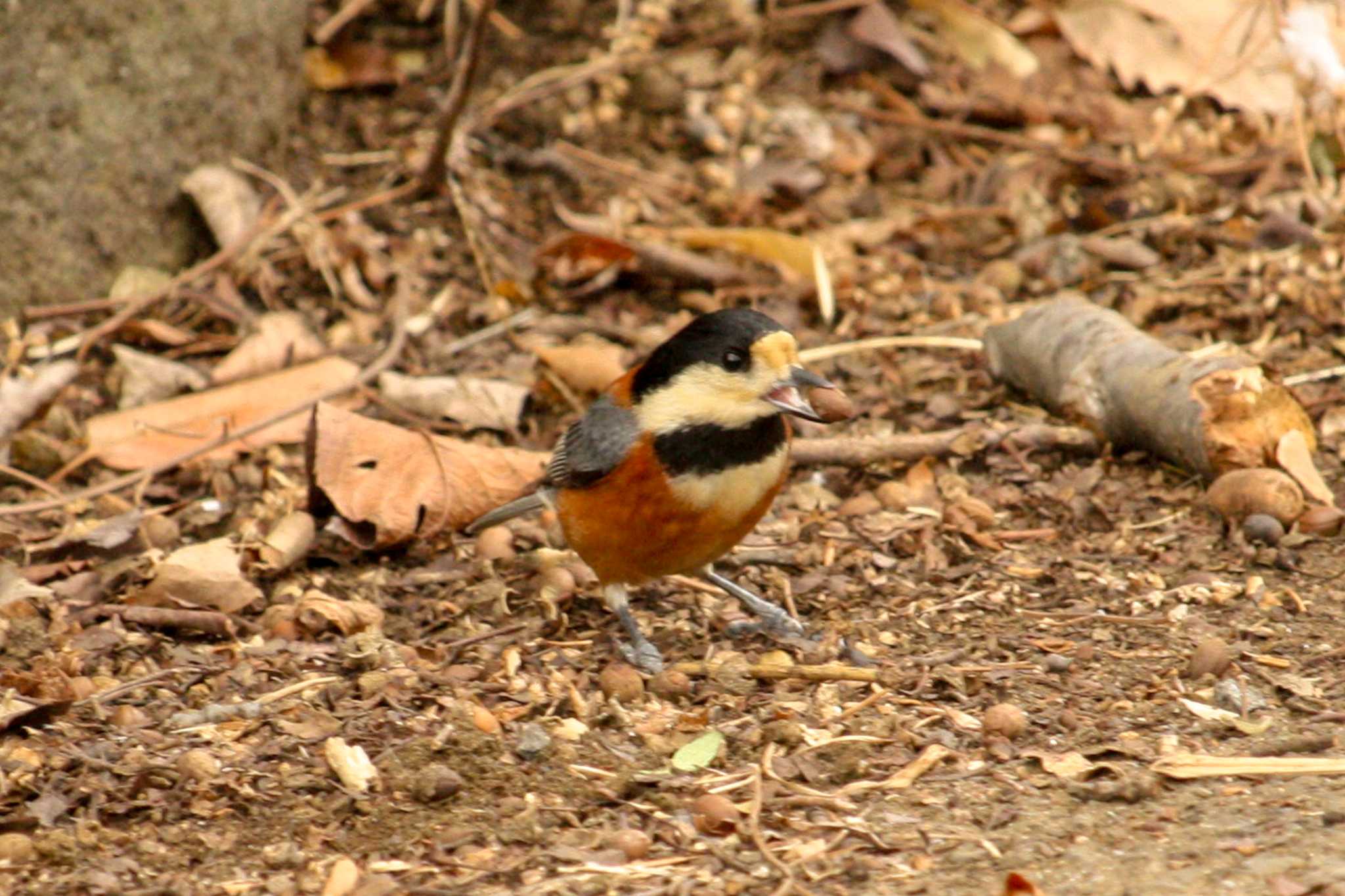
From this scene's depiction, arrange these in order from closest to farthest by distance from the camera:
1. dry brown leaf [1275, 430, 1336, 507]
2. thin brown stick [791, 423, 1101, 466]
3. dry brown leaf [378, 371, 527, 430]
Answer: dry brown leaf [1275, 430, 1336, 507] < thin brown stick [791, 423, 1101, 466] < dry brown leaf [378, 371, 527, 430]

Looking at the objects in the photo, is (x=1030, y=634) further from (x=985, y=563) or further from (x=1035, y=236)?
(x=1035, y=236)

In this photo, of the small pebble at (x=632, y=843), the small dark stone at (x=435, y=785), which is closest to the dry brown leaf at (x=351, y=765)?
the small dark stone at (x=435, y=785)

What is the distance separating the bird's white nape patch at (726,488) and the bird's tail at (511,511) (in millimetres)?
768

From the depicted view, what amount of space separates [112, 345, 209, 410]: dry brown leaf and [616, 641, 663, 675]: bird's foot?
2.43 m

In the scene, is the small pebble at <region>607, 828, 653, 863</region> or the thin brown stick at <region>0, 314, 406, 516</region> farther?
the thin brown stick at <region>0, 314, 406, 516</region>

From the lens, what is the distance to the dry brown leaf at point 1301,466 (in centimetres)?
499

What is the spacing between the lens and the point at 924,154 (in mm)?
7664

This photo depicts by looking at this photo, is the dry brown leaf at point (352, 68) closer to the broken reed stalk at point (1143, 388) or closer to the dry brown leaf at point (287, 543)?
the dry brown leaf at point (287, 543)

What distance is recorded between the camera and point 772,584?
5039 mm

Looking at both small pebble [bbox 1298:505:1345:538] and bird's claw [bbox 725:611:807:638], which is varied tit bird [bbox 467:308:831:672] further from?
small pebble [bbox 1298:505:1345:538]

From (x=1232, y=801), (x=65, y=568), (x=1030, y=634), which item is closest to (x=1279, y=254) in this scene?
(x=1030, y=634)

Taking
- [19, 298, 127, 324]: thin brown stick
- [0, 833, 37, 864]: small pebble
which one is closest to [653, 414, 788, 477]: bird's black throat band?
[0, 833, 37, 864]: small pebble

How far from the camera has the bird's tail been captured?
522 cm

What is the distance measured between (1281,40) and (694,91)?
2.99 meters
